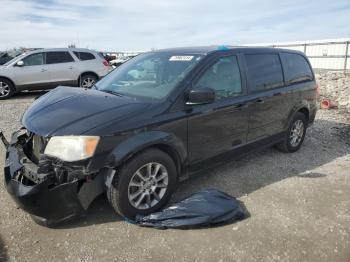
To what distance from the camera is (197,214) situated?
3521 millimetres

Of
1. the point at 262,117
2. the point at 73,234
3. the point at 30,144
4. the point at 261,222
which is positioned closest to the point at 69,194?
the point at 73,234

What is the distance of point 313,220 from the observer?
12.5 feet

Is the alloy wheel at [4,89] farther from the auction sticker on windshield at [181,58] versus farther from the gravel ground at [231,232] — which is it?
the auction sticker on windshield at [181,58]

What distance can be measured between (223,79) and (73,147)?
2.11 m

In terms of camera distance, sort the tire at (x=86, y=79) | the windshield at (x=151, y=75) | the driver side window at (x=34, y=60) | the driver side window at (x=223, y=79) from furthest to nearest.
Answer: the tire at (x=86, y=79) → the driver side window at (x=34, y=60) → the driver side window at (x=223, y=79) → the windshield at (x=151, y=75)

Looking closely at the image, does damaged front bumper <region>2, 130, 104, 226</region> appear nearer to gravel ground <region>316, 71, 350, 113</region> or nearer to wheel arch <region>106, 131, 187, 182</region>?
wheel arch <region>106, 131, 187, 182</region>

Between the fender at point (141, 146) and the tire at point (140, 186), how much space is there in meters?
0.08

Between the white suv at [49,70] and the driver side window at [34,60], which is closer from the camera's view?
the white suv at [49,70]

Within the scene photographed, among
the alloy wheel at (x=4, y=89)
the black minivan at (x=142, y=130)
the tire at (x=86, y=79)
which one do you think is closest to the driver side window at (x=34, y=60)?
the alloy wheel at (x=4, y=89)

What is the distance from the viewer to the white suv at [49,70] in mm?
11617

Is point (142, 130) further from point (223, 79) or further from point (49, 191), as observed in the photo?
point (223, 79)

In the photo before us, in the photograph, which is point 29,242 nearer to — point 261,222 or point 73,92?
point 73,92

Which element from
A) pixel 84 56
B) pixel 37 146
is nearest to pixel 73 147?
pixel 37 146

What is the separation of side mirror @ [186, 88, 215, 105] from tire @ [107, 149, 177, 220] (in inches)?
25.9
